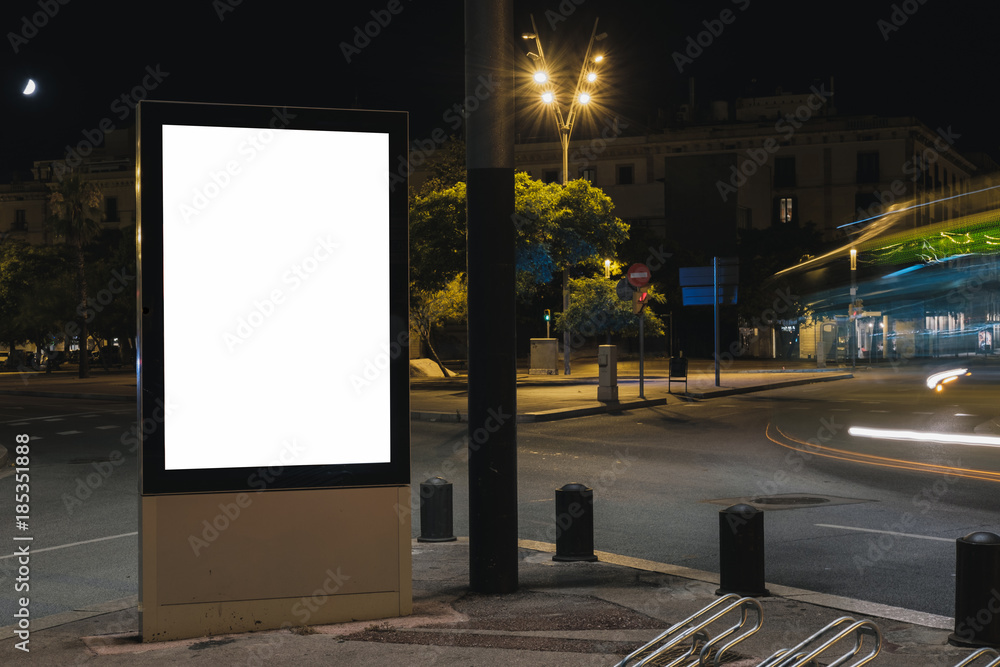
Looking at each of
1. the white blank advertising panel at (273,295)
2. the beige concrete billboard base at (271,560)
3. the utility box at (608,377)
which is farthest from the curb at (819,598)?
the utility box at (608,377)

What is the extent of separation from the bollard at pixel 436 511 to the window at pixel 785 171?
69.9 meters

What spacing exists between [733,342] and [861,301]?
15844 mm

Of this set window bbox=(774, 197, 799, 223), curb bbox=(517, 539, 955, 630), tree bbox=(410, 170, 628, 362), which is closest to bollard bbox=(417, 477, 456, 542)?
curb bbox=(517, 539, 955, 630)

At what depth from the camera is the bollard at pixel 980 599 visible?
17.1 feet

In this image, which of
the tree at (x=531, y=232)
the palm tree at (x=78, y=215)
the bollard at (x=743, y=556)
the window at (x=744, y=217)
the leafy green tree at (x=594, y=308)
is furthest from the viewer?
the window at (x=744, y=217)

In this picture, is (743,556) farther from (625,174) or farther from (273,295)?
(625,174)

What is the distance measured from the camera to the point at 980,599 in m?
5.25

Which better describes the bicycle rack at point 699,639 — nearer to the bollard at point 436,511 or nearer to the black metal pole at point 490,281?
the black metal pole at point 490,281

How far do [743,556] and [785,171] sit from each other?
2813 inches

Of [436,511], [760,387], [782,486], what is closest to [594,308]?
[760,387]

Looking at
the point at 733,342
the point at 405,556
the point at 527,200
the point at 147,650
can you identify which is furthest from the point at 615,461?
the point at 733,342

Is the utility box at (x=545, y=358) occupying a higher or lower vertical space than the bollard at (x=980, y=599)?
higher

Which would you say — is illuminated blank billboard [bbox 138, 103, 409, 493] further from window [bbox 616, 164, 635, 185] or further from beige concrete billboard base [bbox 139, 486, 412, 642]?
window [bbox 616, 164, 635, 185]

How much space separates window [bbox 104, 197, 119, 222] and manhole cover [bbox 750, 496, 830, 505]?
251 feet
